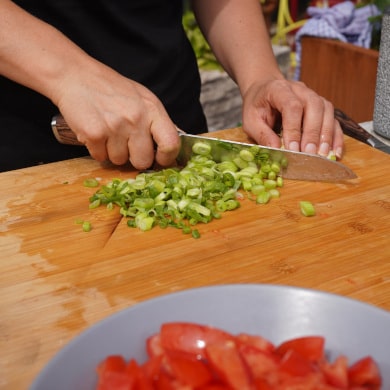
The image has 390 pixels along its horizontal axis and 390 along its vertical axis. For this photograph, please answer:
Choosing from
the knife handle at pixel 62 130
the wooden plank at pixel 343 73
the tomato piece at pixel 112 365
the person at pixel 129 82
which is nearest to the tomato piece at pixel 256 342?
the tomato piece at pixel 112 365

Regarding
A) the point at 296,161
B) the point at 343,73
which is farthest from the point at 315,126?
the point at 343,73

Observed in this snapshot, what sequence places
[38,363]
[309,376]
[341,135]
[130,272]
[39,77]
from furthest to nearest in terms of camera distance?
[341,135]
[39,77]
[130,272]
[38,363]
[309,376]

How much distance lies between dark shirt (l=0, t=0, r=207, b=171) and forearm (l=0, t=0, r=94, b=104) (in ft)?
0.60

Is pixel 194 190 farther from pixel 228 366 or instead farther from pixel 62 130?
pixel 228 366

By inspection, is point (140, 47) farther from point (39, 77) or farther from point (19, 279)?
point (19, 279)

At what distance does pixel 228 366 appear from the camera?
599 millimetres

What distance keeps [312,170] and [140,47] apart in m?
0.56

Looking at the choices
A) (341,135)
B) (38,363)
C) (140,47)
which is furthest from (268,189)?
(38,363)

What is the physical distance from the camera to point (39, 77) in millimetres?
1242

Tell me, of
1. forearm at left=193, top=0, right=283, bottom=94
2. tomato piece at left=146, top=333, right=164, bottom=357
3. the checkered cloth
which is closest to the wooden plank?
the checkered cloth

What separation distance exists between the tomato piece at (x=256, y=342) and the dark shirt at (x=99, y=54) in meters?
0.96

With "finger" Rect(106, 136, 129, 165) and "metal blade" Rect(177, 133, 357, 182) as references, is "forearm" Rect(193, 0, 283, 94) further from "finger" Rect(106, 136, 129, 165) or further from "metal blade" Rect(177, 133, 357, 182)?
"finger" Rect(106, 136, 129, 165)

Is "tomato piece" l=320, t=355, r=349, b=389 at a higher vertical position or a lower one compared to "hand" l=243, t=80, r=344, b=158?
higher

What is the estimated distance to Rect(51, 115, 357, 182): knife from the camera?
4.27ft
